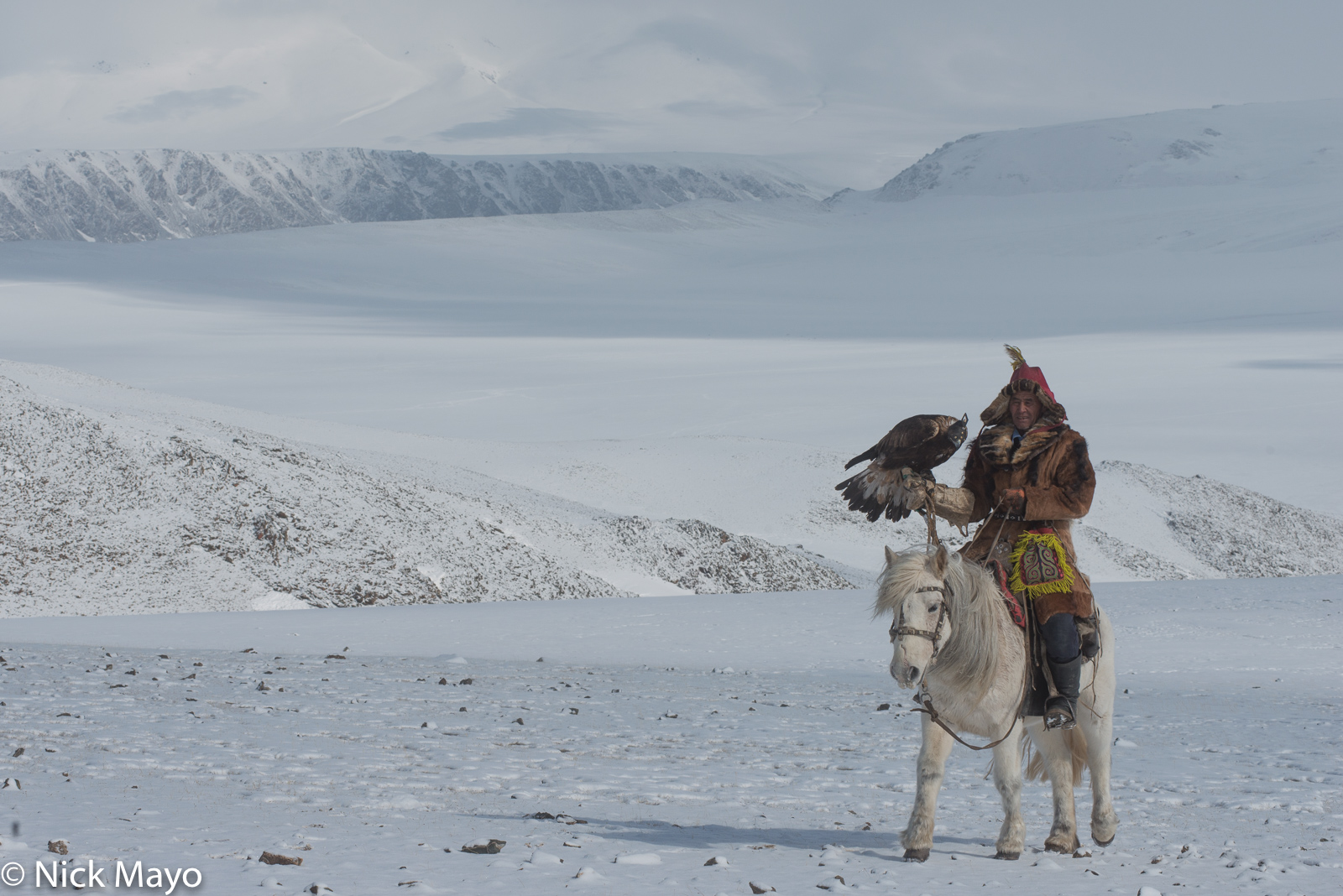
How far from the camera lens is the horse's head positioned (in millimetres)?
5691

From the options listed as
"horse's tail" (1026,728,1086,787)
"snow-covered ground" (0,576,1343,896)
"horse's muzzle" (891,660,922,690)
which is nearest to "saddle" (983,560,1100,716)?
"horse's tail" (1026,728,1086,787)

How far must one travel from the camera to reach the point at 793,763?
878 cm

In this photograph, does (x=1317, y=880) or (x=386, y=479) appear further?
(x=386, y=479)

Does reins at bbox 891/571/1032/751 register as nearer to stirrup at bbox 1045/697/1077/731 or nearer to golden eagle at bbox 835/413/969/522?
stirrup at bbox 1045/697/1077/731

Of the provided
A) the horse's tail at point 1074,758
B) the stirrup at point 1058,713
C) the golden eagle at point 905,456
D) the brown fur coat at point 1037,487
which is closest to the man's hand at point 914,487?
the golden eagle at point 905,456

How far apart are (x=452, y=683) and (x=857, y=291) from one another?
12066cm

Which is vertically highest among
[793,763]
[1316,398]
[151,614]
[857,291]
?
[857,291]

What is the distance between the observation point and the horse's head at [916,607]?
569 centimetres

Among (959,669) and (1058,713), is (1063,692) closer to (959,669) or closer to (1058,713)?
(1058,713)

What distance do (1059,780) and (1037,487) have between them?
1563 mm

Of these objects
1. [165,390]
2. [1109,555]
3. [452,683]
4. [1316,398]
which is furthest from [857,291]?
[452,683]

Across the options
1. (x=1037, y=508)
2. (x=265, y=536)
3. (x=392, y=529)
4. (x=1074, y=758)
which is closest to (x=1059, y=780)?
(x=1074, y=758)

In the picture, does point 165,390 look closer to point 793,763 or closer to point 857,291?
point 793,763

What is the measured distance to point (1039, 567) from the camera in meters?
6.55
